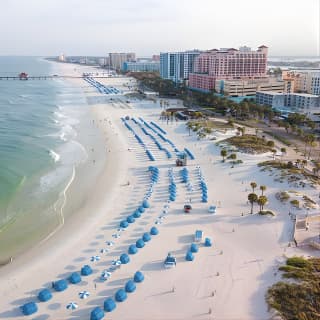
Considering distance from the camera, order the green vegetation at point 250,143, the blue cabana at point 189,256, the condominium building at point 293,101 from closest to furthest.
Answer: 1. the blue cabana at point 189,256
2. the green vegetation at point 250,143
3. the condominium building at point 293,101

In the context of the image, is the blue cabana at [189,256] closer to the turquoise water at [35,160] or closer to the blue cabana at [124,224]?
the blue cabana at [124,224]

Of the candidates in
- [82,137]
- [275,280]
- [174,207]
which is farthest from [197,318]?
[82,137]

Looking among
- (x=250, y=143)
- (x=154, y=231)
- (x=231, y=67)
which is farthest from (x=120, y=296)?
(x=231, y=67)

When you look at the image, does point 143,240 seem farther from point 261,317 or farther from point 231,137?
point 231,137

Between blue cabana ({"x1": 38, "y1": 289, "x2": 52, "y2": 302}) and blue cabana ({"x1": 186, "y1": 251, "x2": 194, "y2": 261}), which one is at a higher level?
blue cabana ({"x1": 186, "y1": 251, "x2": 194, "y2": 261})

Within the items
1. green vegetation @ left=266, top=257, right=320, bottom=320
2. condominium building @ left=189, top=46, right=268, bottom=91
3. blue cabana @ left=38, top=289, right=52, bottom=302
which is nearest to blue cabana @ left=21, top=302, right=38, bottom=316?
blue cabana @ left=38, top=289, right=52, bottom=302

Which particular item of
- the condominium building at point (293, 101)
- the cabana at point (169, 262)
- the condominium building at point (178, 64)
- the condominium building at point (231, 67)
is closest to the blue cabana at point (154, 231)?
the cabana at point (169, 262)

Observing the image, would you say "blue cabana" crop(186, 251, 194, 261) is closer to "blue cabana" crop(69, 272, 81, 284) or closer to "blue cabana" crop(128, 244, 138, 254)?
"blue cabana" crop(128, 244, 138, 254)
